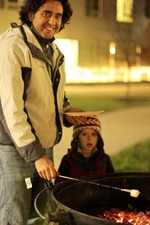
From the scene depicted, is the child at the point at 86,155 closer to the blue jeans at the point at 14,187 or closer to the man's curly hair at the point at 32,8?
the blue jeans at the point at 14,187

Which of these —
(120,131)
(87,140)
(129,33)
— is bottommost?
(120,131)

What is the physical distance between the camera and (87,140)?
3.94 meters

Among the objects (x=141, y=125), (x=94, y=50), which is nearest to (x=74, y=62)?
(x=94, y=50)

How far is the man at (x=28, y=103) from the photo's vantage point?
2.63m

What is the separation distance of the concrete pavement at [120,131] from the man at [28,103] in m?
3.05

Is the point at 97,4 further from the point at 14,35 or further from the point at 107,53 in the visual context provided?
the point at 14,35

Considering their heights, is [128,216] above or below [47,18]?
below

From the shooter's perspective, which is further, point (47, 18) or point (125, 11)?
point (125, 11)

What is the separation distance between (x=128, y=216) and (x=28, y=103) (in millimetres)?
975

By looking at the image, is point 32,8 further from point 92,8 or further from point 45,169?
point 92,8

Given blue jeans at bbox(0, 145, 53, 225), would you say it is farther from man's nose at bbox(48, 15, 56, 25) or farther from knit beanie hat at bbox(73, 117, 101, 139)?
knit beanie hat at bbox(73, 117, 101, 139)

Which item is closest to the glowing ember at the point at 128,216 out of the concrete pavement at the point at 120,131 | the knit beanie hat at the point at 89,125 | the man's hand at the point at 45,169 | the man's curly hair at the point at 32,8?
the man's hand at the point at 45,169

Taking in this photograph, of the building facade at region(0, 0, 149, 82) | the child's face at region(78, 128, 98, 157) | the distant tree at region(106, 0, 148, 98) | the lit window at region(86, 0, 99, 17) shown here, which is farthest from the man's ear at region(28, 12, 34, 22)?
the lit window at region(86, 0, 99, 17)

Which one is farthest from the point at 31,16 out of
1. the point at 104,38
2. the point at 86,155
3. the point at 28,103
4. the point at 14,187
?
the point at 104,38
